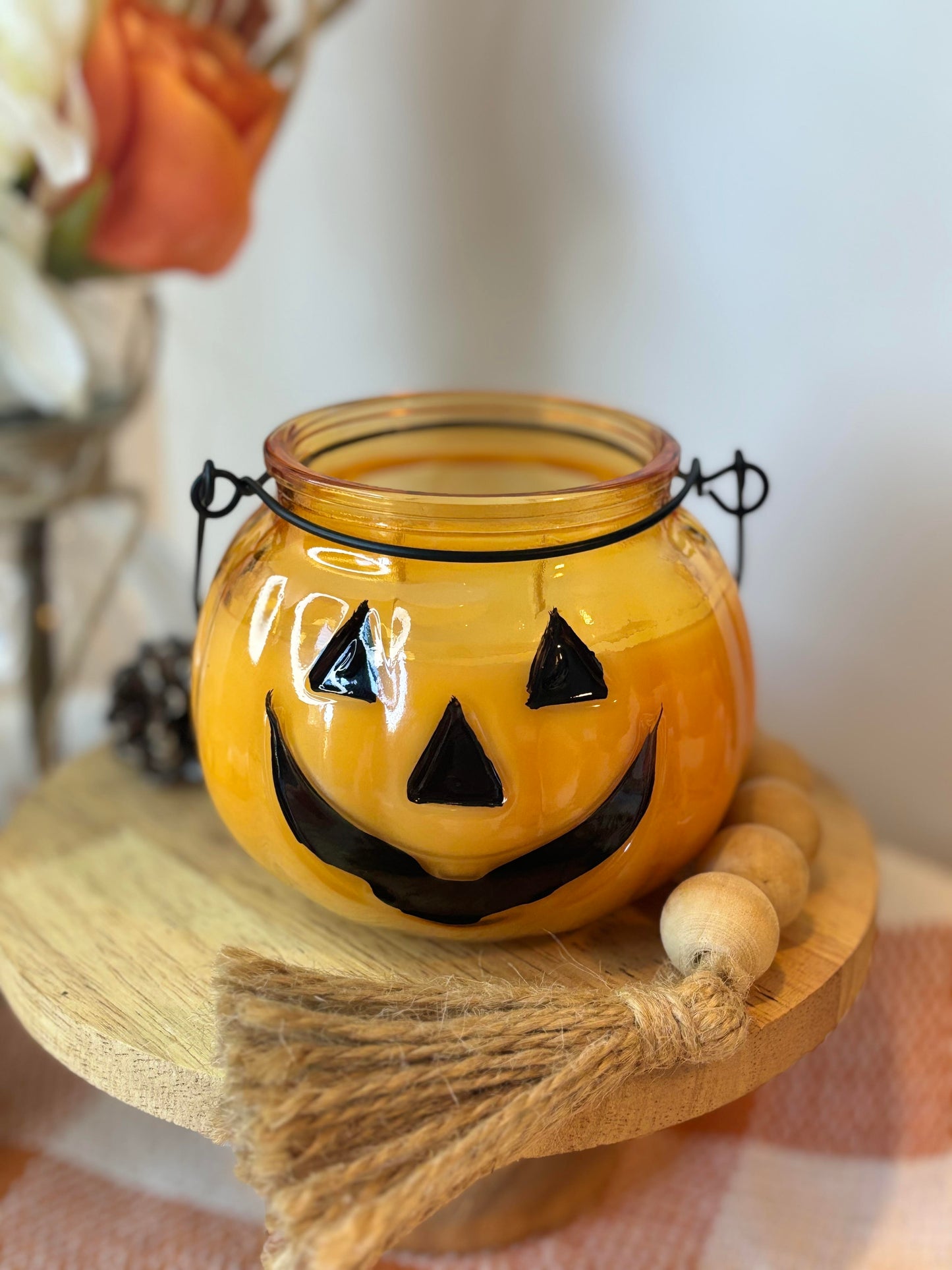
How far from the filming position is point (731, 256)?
0.69m

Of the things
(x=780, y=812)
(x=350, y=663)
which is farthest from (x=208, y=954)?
(x=780, y=812)

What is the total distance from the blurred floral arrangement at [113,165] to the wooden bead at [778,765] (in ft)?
1.43

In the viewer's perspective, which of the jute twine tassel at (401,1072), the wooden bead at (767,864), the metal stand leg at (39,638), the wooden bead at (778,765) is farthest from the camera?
the metal stand leg at (39,638)

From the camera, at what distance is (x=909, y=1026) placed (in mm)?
616

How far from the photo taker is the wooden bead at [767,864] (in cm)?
47

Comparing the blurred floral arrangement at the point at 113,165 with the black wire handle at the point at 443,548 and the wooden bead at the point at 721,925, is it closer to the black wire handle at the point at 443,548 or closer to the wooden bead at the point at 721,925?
the black wire handle at the point at 443,548

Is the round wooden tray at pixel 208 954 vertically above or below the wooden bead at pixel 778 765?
below

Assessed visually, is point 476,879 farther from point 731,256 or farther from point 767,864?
point 731,256

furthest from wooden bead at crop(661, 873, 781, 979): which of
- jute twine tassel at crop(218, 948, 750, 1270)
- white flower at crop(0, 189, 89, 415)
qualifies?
white flower at crop(0, 189, 89, 415)

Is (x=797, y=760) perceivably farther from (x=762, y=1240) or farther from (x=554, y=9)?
(x=554, y=9)

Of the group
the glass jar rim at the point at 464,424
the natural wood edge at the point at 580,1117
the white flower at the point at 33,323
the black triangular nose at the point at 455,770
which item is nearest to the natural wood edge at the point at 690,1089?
the natural wood edge at the point at 580,1117

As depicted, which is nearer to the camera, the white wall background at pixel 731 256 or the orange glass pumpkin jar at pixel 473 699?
the orange glass pumpkin jar at pixel 473 699

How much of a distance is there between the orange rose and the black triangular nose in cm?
39

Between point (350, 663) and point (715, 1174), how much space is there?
361 mm
